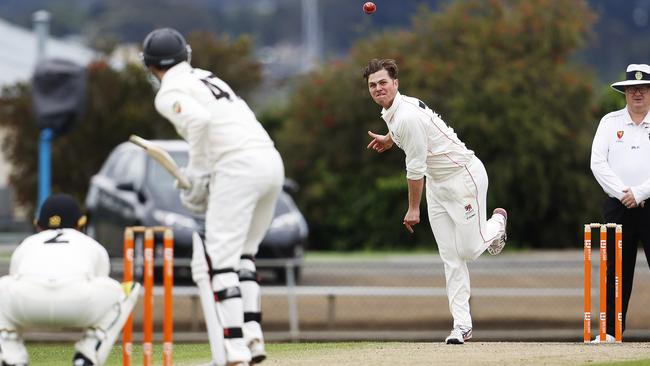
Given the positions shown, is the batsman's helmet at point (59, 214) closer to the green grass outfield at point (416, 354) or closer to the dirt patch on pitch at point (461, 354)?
the green grass outfield at point (416, 354)

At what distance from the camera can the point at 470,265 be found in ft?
54.6

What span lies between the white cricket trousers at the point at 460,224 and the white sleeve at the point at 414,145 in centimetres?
34

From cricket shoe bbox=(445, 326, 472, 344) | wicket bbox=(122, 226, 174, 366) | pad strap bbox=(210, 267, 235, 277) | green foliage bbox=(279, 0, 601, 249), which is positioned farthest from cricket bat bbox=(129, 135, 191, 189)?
green foliage bbox=(279, 0, 601, 249)

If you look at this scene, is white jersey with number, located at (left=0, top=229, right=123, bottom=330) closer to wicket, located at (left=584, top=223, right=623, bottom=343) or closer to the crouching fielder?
the crouching fielder

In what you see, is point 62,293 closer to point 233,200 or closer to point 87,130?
point 233,200

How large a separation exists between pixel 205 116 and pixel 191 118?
0.08 m

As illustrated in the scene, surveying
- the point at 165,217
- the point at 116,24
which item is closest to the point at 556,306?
the point at 165,217

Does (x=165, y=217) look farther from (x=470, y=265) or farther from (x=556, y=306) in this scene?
(x=556, y=306)

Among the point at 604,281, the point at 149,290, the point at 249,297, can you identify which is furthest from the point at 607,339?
the point at 149,290

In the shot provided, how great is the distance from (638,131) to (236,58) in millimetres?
22713

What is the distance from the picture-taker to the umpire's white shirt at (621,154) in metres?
9.50

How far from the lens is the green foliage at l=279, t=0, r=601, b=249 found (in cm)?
2347

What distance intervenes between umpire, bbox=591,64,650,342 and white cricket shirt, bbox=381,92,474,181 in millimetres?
1085

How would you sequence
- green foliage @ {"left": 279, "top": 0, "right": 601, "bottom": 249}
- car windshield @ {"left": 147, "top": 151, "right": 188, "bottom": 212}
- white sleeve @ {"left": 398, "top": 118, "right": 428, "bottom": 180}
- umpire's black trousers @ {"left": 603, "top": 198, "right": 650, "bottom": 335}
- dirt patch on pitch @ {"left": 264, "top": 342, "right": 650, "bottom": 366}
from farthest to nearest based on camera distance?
green foliage @ {"left": 279, "top": 0, "right": 601, "bottom": 249} < car windshield @ {"left": 147, "top": 151, "right": 188, "bottom": 212} < umpire's black trousers @ {"left": 603, "top": 198, "right": 650, "bottom": 335} < white sleeve @ {"left": 398, "top": 118, "right": 428, "bottom": 180} < dirt patch on pitch @ {"left": 264, "top": 342, "right": 650, "bottom": 366}
